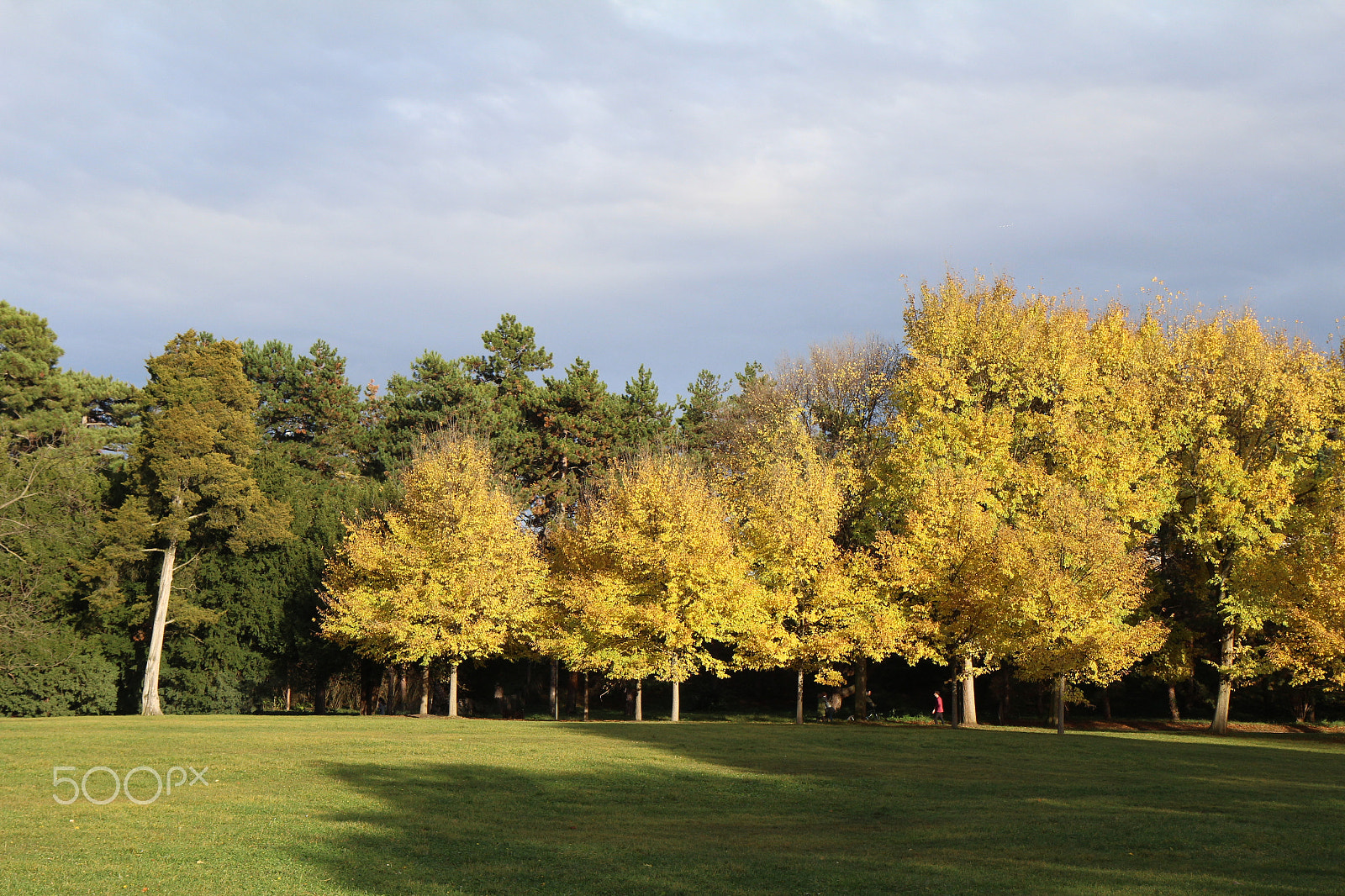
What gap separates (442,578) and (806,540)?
1673 cm

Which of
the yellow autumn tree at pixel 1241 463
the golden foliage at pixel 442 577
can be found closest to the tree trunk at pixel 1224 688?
the yellow autumn tree at pixel 1241 463

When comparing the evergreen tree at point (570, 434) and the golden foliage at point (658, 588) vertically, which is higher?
the evergreen tree at point (570, 434)

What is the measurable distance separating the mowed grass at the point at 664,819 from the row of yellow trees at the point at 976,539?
32.9 feet

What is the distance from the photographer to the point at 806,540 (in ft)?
138

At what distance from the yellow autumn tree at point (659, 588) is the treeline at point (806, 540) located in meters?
0.14

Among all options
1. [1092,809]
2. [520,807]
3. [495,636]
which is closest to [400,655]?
[495,636]

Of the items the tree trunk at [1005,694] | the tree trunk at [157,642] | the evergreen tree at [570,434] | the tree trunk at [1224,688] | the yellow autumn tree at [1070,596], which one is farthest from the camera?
the evergreen tree at [570,434]

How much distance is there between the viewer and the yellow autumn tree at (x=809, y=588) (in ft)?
134

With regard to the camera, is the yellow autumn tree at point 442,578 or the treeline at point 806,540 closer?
the treeline at point 806,540

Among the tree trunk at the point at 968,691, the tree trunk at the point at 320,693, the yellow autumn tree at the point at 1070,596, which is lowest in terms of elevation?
the tree trunk at the point at 320,693

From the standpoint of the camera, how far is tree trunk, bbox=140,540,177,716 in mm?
47594

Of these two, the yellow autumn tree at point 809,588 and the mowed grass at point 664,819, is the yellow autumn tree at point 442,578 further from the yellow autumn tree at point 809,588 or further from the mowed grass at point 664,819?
the mowed grass at point 664,819

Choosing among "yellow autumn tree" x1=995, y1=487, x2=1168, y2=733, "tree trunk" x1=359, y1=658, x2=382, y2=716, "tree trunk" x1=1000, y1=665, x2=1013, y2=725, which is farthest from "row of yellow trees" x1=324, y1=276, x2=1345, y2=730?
"tree trunk" x1=359, y1=658, x2=382, y2=716

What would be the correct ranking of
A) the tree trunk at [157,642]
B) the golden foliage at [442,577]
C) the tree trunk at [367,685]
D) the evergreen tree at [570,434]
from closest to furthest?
the golden foliage at [442,577] → the tree trunk at [157,642] → the tree trunk at [367,685] → the evergreen tree at [570,434]
